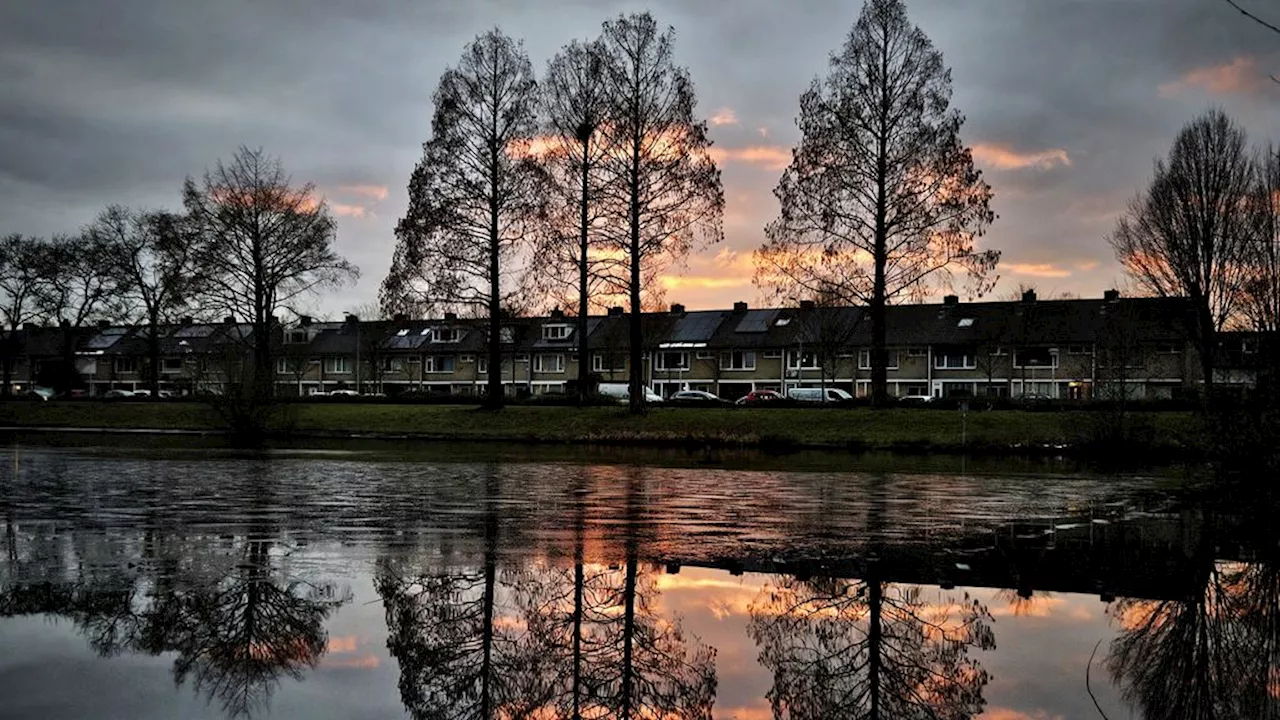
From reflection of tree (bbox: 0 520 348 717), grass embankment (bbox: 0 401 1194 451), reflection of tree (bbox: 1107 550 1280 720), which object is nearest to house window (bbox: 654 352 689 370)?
grass embankment (bbox: 0 401 1194 451)

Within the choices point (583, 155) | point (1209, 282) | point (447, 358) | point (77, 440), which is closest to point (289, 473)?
point (77, 440)

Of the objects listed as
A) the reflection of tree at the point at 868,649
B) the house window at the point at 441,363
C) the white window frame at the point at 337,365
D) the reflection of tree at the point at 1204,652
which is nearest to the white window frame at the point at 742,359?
the house window at the point at 441,363

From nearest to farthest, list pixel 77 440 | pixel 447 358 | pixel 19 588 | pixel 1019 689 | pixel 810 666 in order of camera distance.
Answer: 1. pixel 1019 689
2. pixel 810 666
3. pixel 19 588
4. pixel 77 440
5. pixel 447 358

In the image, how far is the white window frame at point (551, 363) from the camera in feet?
343

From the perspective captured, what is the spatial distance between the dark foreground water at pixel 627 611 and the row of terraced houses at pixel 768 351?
37.5 metres

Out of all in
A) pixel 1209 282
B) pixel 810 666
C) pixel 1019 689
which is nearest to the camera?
pixel 1019 689

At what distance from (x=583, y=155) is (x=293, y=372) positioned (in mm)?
72761

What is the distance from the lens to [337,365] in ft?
376

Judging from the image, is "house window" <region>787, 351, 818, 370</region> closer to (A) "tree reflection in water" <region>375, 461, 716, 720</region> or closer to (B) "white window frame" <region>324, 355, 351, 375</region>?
(B) "white window frame" <region>324, 355, 351, 375</region>

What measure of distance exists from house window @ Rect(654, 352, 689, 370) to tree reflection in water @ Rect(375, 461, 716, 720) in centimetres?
8784

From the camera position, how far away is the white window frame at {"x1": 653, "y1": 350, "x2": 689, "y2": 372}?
9912 centimetres

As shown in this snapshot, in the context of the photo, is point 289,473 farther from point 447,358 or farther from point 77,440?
point 447,358

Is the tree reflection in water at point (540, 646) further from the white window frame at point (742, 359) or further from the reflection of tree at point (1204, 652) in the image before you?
the white window frame at point (742, 359)

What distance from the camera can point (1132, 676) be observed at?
24.1 feet
